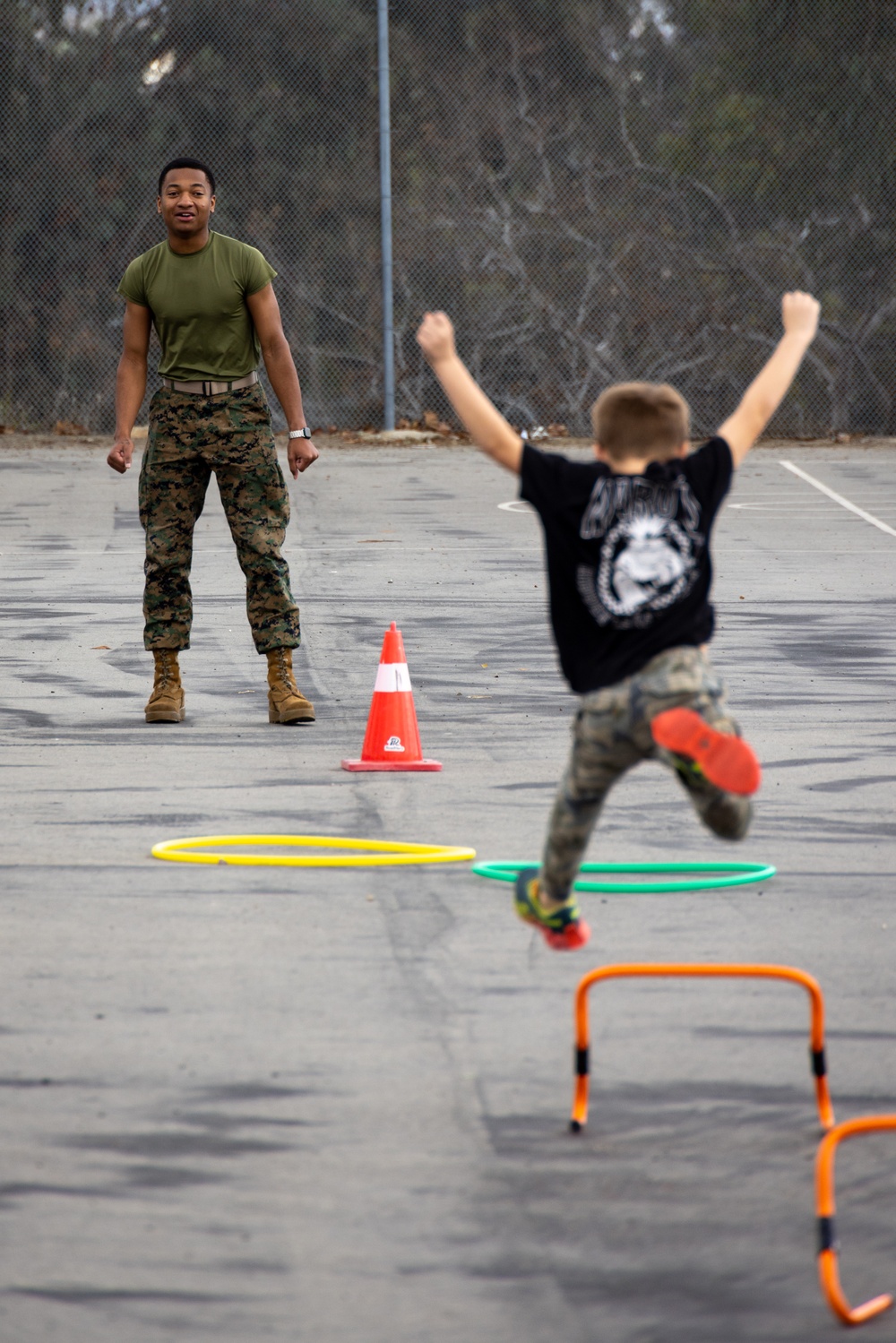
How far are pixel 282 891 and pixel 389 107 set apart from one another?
17.4m

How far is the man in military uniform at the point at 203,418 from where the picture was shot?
791 cm

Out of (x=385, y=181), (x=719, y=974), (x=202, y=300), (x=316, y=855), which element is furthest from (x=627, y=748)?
(x=385, y=181)

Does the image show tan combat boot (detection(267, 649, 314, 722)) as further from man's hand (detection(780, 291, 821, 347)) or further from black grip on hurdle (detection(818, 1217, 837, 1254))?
black grip on hurdle (detection(818, 1217, 837, 1254))

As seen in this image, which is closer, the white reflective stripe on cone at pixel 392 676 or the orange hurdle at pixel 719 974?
the orange hurdle at pixel 719 974

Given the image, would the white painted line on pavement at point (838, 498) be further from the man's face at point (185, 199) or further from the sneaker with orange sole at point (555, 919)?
the sneaker with orange sole at point (555, 919)

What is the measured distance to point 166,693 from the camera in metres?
8.26

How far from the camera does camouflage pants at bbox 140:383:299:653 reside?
26.2 feet

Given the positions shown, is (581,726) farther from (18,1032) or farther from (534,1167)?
(18,1032)

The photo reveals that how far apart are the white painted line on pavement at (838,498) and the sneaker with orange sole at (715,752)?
1263 cm

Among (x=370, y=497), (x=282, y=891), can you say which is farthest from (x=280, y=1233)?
(x=370, y=497)

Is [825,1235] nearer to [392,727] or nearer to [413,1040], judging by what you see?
[413,1040]

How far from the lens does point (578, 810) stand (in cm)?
399

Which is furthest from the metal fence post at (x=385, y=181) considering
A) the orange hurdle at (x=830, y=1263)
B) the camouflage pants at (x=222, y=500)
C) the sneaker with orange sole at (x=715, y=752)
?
the orange hurdle at (x=830, y=1263)

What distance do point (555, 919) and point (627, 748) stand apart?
418 millimetres
